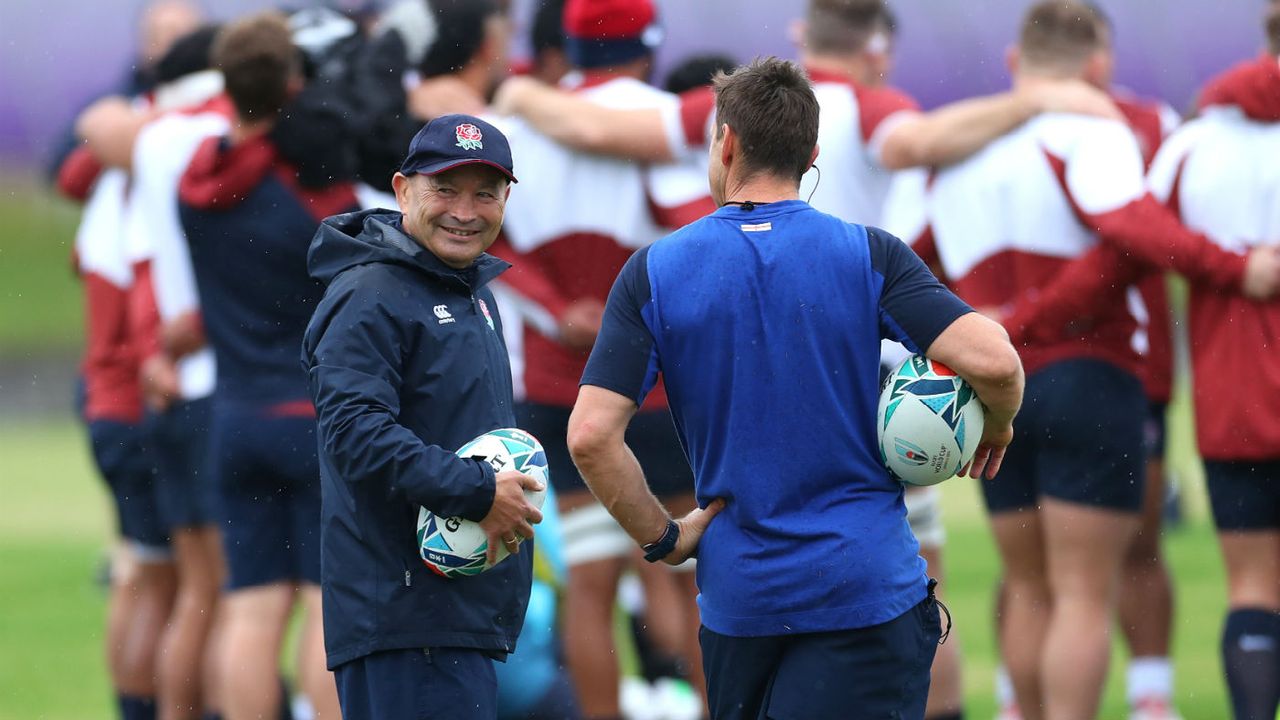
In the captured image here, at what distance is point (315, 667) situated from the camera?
19.7 feet

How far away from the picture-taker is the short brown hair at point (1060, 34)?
618 centimetres

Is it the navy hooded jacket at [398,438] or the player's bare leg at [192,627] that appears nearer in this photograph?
the navy hooded jacket at [398,438]

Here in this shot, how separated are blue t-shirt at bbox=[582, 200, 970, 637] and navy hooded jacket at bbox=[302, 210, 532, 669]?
1.32 feet

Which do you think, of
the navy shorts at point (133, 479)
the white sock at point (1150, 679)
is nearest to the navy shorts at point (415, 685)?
the white sock at point (1150, 679)

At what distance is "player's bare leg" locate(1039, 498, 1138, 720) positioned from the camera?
607cm

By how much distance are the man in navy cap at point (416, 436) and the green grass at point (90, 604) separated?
427 cm

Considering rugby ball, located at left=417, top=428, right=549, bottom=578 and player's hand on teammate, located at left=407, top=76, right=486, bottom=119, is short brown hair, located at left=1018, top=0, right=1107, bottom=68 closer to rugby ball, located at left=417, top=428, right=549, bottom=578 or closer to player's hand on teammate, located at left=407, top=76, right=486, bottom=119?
player's hand on teammate, located at left=407, top=76, right=486, bottom=119

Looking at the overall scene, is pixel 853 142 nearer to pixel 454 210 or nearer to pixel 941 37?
pixel 454 210

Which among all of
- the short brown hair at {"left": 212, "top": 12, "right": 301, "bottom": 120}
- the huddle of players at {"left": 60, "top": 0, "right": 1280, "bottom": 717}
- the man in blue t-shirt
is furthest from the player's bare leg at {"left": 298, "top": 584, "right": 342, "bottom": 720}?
the man in blue t-shirt

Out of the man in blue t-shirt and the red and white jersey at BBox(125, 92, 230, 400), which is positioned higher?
the man in blue t-shirt

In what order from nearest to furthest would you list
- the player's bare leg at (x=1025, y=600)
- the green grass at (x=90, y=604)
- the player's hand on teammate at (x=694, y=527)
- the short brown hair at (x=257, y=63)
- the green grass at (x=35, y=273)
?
the player's hand on teammate at (x=694, y=527), the short brown hair at (x=257, y=63), the player's bare leg at (x=1025, y=600), the green grass at (x=90, y=604), the green grass at (x=35, y=273)

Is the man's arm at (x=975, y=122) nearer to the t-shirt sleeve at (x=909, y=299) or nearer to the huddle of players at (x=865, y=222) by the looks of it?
the huddle of players at (x=865, y=222)

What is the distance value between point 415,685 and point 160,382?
348 cm

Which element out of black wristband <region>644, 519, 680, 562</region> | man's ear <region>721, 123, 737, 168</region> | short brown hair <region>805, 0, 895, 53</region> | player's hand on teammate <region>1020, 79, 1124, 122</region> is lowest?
black wristband <region>644, 519, 680, 562</region>
